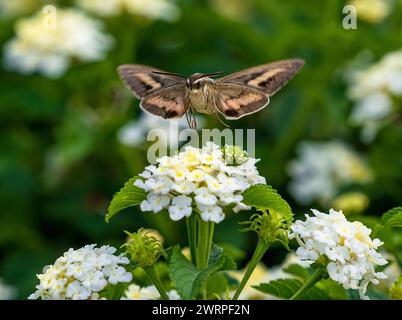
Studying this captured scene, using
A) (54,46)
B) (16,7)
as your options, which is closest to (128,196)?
(54,46)

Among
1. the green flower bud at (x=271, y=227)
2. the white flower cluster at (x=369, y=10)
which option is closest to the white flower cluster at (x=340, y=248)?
the green flower bud at (x=271, y=227)

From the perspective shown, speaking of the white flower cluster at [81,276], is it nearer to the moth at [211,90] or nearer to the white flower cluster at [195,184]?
the white flower cluster at [195,184]

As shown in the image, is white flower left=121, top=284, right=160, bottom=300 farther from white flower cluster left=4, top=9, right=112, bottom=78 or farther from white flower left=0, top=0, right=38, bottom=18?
white flower left=0, top=0, right=38, bottom=18

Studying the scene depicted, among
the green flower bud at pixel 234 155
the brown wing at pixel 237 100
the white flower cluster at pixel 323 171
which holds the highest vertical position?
the white flower cluster at pixel 323 171

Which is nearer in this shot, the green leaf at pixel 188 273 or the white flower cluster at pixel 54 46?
the green leaf at pixel 188 273

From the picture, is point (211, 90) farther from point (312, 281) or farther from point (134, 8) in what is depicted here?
point (134, 8)

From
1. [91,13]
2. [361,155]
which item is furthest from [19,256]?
[361,155]
